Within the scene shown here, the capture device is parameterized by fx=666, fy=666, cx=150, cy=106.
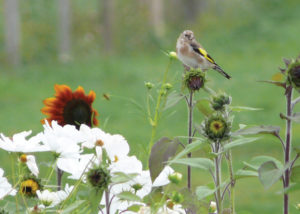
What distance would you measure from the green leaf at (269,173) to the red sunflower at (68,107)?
651 millimetres

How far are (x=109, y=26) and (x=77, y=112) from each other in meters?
8.46

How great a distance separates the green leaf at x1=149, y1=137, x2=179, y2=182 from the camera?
1355 mm

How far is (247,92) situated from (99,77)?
6.22ft

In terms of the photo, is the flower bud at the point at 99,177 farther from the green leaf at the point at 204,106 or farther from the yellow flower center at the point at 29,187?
the green leaf at the point at 204,106

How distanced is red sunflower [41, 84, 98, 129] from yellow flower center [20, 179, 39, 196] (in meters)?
0.42

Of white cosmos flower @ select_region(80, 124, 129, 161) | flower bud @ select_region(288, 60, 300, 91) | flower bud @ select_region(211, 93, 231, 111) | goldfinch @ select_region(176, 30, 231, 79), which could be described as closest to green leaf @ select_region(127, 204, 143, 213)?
white cosmos flower @ select_region(80, 124, 129, 161)

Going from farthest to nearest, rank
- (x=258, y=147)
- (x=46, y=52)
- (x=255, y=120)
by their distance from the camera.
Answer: (x=46, y=52), (x=255, y=120), (x=258, y=147)

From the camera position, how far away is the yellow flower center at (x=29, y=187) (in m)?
1.25

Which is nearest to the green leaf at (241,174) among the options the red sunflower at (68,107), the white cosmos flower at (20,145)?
the white cosmos flower at (20,145)

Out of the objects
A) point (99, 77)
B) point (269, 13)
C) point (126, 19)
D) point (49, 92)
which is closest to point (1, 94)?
point (49, 92)

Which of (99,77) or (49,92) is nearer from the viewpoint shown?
(49,92)

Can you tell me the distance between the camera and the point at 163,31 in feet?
35.7

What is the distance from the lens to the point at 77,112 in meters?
1.72

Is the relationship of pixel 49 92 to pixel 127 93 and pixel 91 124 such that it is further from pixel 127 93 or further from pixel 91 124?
pixel 91 124
